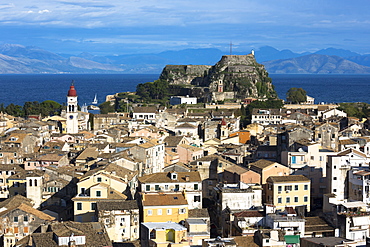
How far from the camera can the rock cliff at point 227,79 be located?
10769 cm

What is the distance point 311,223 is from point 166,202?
6793 mm

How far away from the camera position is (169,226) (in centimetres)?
2673

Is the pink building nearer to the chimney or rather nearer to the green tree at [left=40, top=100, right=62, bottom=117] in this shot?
the chimney

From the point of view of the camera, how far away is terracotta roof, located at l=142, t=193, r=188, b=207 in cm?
3045

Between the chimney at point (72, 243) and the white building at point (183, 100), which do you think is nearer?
the chimney at point (72, 243)

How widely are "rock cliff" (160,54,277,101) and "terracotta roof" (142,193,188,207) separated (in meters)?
72.2

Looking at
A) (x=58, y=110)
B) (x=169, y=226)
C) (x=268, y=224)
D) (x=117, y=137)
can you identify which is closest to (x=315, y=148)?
(x=268, y=224)

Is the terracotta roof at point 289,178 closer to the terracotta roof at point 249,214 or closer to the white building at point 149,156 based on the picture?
the terracotta roof at point 249,214

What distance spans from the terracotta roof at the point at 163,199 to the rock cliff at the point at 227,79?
237 ft

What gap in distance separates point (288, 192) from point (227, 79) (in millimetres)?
78234

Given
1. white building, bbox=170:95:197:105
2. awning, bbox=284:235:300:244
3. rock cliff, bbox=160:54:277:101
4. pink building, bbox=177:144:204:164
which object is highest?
rock cliff, bbox=160:54:277:101

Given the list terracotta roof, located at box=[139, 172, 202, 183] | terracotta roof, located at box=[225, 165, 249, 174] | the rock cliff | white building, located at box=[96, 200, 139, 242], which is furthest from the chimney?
the rock cliff

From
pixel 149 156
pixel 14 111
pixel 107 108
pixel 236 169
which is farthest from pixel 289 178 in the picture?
pixel 107 108

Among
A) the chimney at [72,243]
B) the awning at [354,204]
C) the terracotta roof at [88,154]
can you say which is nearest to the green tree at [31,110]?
the terracotta roof at [88,154]
